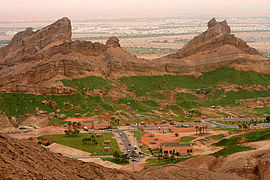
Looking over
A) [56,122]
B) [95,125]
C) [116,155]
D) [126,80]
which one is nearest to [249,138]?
[116,155]

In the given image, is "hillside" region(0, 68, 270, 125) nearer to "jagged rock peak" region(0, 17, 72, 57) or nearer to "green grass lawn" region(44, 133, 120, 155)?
"green grass lawn" region(44, 133, 120, 155)

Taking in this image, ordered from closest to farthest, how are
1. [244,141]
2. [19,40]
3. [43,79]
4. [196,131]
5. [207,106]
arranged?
1. [244,141]
2. [196,131]
3. [43,79]
4. [207,106]
5. [19,40]

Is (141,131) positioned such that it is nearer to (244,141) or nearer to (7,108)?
(244,141)

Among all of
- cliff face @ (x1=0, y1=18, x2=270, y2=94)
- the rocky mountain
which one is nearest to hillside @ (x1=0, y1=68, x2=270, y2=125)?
cliff face @ (x1=0, y1=18, x2=270, y2=94)

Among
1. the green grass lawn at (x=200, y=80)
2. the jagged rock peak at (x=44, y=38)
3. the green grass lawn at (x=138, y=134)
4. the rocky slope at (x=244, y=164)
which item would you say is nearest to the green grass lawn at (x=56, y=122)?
the green grass lawn at (x=138, y=134)

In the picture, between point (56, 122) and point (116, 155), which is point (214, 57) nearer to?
point (56, 122)

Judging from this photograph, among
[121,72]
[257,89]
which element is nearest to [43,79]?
[121,72]

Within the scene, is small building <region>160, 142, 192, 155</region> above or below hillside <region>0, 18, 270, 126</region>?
below

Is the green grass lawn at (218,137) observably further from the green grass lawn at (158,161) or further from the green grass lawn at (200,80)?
the green grass lawn at (200,80)

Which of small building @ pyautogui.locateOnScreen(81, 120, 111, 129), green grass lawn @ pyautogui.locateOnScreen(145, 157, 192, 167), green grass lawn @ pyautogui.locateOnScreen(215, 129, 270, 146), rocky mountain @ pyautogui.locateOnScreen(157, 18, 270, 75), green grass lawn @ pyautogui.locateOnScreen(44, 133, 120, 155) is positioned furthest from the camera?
rocky mountain @ pyautogui.locateOnScreen(157, 18, 270, 75)
